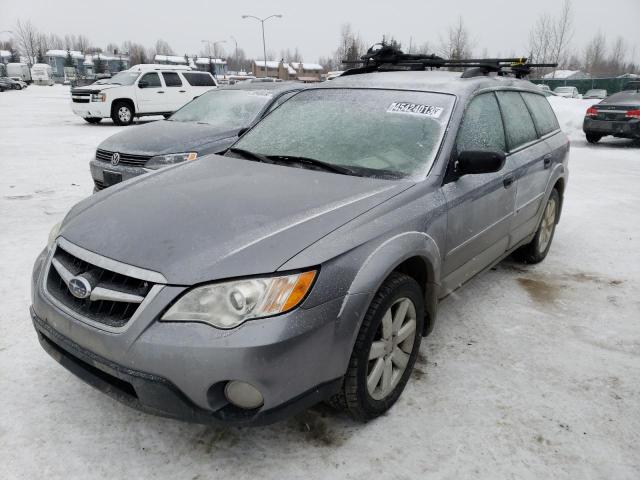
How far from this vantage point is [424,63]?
425 cm

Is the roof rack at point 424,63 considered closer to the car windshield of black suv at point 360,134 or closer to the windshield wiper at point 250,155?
the car windshield of black suv at point 360,134

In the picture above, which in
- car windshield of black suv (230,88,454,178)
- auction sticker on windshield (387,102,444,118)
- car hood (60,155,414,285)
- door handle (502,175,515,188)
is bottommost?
door handle (502,175,515,188)

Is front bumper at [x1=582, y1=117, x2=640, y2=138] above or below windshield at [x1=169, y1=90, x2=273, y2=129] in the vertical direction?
below

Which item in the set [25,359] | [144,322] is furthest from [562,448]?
[25,359]

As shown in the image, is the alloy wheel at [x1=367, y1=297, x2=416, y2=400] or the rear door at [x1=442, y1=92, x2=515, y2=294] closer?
the alloy wheel at [x1=367, y1=297, x2=416, y2=400]

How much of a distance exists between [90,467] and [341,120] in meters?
2.30

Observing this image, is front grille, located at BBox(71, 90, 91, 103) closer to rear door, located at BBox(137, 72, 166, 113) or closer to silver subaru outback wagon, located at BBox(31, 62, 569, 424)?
rear door, located at BBox(137, 72, 166, 113)

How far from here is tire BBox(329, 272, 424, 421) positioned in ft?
7.30

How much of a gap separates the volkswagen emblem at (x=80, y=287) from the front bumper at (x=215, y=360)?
0.37ft

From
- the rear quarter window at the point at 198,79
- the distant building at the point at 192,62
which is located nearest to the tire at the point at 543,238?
the rear quarter window at the point at 198,79

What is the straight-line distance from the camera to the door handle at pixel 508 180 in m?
3.42

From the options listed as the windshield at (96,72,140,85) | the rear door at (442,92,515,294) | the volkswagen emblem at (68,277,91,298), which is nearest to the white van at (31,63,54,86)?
the windshield at (96,72,140,85)

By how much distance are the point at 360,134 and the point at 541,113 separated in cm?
228

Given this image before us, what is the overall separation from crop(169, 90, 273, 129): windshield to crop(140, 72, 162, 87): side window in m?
10.1
